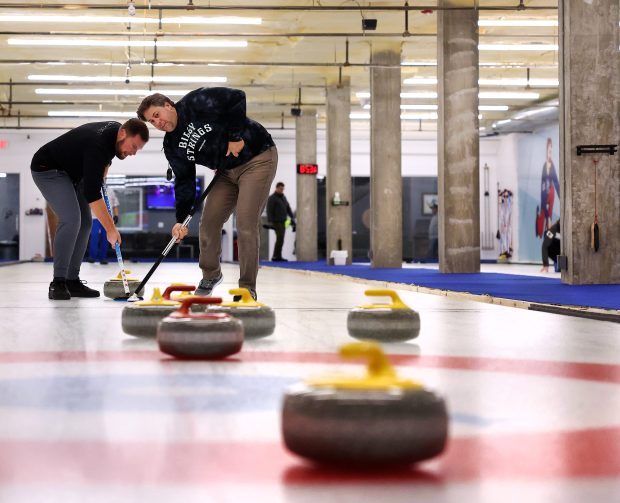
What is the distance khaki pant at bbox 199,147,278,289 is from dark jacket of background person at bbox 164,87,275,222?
81 mm

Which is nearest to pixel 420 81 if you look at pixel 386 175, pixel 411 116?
pixel 386 175

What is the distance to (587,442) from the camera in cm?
185

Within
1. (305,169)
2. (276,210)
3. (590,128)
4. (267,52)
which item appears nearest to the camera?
(590,128)

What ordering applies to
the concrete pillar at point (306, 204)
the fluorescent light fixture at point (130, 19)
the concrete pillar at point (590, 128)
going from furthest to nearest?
the concrete pillar at point (306, 204)
the fluorescent light fixture at point (130, 19)
the concrete pillar at point (590, 128)

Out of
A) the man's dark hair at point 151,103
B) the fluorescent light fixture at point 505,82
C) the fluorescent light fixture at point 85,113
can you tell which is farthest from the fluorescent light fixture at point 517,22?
the fluorescent light fixture at point 85,113

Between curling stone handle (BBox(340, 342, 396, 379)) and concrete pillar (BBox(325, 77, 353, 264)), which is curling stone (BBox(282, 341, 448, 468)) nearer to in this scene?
curling stone handle (BBox(340, 342, 396, 379))

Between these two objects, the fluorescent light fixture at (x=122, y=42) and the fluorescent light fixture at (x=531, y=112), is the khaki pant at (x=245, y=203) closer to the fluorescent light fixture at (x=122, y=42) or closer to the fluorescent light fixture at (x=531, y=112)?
the fluorescent light fixture at (x=122, y=42)

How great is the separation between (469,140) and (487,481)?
14220 millimetres

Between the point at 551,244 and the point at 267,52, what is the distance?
7.98 metres

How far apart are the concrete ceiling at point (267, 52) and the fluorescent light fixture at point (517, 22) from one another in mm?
104

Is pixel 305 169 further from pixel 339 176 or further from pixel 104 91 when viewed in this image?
pixel 104 91

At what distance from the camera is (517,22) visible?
1803 cm

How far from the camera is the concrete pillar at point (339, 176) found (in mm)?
24422

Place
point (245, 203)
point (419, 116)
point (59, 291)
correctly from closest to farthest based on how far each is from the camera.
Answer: point (245, 203), point (59, 291), point (419, 116)
